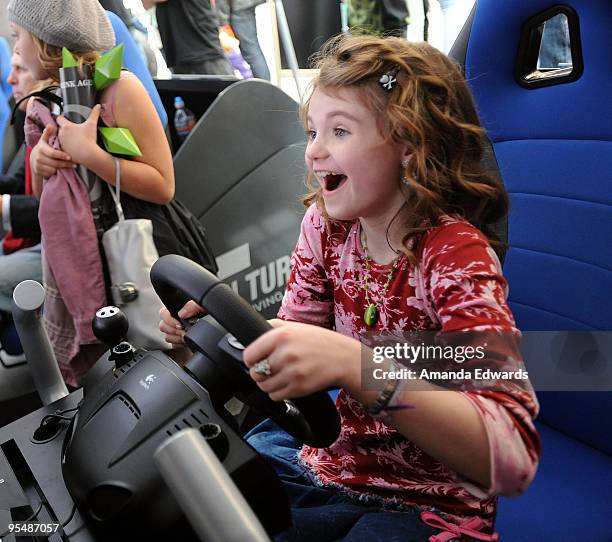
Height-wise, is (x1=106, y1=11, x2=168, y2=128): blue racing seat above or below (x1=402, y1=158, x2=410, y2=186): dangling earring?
above

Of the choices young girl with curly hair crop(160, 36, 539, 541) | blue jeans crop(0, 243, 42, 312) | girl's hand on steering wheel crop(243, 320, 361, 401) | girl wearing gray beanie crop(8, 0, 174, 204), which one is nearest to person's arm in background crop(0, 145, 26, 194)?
blue jeans crop(0, 243, 42, 312)

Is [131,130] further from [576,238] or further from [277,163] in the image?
[576,238]

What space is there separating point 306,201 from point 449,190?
0.26 meters

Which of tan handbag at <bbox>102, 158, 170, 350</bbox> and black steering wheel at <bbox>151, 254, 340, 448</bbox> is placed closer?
black steering wheel at <bbox>151, 254, 340, 448</bbox>

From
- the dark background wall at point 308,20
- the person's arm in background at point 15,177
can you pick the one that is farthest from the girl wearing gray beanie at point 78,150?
the dark background wall at point 308,20

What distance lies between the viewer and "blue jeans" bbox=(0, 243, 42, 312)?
62.8 inches

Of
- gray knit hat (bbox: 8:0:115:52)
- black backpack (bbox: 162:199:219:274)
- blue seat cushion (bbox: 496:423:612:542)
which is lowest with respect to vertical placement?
blue seat cushion (bbox: 496:423:612:542)

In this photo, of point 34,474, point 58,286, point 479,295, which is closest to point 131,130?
point 58,286

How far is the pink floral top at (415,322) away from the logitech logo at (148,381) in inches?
10.6

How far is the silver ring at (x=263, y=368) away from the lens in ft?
1.91

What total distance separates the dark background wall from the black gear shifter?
2.21 metres

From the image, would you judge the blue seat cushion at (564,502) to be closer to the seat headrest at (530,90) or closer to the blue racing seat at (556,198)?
the blue racing seat at (556,198)

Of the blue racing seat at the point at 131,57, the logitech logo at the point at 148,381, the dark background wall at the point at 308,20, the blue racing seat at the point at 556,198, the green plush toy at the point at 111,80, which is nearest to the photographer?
the logitech logo at the point at 148,381

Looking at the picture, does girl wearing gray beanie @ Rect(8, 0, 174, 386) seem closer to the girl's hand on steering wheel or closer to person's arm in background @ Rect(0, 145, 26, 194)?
person's arm in background @ Rect(0, 145, 26, 194)
